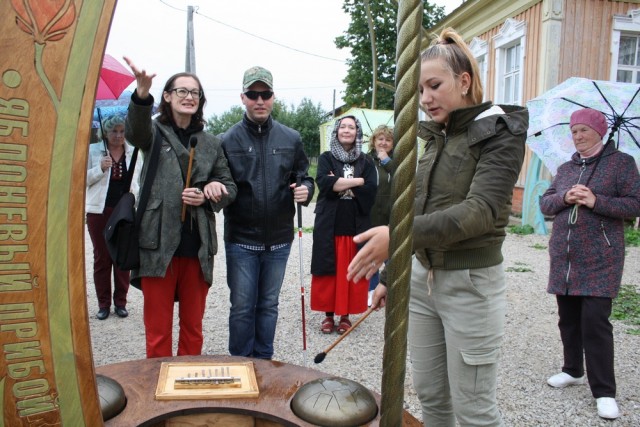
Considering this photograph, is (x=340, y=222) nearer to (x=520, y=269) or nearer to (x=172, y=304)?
(x=172, y=304)

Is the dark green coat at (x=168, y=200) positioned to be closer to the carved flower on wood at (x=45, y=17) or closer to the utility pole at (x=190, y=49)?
the carved flower on wood at (x=45, y=17)

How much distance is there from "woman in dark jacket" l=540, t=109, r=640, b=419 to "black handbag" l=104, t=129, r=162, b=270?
2.35m

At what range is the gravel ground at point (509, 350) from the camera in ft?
10.1

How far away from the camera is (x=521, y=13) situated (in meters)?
9.91

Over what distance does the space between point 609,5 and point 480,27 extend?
9.80ft

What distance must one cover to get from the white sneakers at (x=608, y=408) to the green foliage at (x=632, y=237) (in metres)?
6.29

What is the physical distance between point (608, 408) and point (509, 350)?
1.16 m

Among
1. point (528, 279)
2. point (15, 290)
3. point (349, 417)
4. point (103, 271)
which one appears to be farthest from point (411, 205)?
point (528, 279)

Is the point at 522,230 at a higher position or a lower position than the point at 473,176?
lower

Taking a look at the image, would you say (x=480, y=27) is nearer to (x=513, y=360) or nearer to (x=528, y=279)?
(x=528, y=279)

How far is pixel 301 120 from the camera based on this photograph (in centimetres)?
4838

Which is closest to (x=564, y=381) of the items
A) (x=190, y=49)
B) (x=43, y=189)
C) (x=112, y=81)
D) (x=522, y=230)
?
(x=43, y=189)

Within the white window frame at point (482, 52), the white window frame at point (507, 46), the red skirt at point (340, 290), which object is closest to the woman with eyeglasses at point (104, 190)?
the red skirt at point (340, 290)

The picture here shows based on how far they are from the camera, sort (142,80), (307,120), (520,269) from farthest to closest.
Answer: (307,120)
(520,269)
(142,80)
